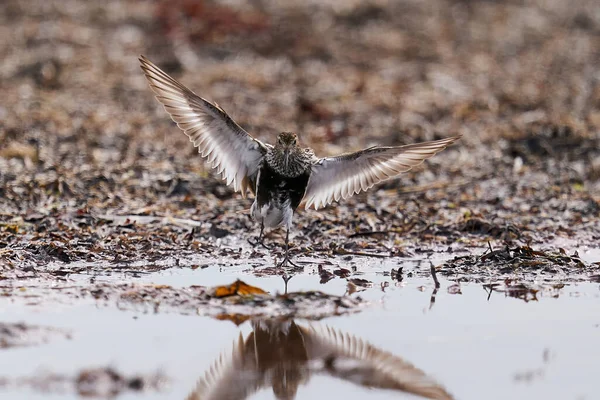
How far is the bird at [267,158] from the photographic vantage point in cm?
750

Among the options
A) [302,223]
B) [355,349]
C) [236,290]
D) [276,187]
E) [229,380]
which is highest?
[276,187]

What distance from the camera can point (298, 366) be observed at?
5.05m

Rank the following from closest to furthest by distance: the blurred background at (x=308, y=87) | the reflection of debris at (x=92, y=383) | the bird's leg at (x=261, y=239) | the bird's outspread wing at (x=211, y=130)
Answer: the reflection of debris at (x=92, y=383) < the bird's outspread wing at (x=211, y=130) < the bird's leg at (x=261, y=239) < the blurred background at (x=308, y=87)

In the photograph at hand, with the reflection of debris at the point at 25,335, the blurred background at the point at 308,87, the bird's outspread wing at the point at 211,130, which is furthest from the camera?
the blurred background at the point at 308,87

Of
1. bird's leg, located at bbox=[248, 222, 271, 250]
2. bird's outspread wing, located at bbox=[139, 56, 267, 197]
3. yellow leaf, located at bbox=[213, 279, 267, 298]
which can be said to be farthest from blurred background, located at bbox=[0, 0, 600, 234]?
yellow leaf, located at bbox=[213, 279, 267, 298]

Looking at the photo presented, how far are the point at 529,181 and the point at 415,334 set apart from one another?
495 centimetres

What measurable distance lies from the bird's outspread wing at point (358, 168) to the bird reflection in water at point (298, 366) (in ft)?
7.67

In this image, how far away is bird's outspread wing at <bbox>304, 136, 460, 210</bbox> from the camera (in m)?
7.64

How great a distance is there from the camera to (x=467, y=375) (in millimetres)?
4848

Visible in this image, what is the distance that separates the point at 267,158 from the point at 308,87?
736 cm

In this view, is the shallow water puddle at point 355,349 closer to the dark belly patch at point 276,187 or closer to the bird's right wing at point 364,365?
the bird's right wing at point 364,365

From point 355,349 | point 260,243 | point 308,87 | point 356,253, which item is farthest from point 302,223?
point 308,87

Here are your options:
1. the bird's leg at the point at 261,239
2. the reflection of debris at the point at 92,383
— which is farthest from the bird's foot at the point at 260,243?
the reflection of debris at the point at 92,383

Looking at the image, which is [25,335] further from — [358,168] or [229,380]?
[358,168]
